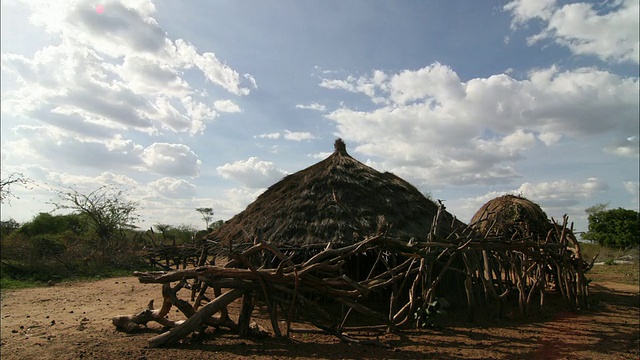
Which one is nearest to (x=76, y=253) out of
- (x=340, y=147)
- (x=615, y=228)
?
(x=340, y=147)

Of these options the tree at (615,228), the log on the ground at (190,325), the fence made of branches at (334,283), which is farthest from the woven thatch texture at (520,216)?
the tree at (615,228)

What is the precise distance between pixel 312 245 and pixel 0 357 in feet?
14.4

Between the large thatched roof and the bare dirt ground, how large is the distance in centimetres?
181

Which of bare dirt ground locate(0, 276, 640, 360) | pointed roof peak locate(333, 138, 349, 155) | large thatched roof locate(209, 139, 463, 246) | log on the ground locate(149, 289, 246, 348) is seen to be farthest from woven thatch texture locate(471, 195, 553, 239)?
log on the ground locate(149, 289, 246, 348)

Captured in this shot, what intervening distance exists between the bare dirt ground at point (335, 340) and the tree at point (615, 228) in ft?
61.4

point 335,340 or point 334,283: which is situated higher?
point 334,283

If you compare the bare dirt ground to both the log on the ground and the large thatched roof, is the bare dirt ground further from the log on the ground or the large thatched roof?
the large thatched roof

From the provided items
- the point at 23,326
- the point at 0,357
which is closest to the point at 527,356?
the point at 0,357

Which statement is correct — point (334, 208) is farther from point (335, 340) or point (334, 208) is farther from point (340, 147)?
point (335, 340)

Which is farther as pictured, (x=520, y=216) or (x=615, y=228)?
(x=615, y=228)

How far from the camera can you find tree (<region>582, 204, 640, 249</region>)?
2280 cm

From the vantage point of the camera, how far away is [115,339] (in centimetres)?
488

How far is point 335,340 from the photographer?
5340 millimetres

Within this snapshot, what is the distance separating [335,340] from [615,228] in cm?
2565
